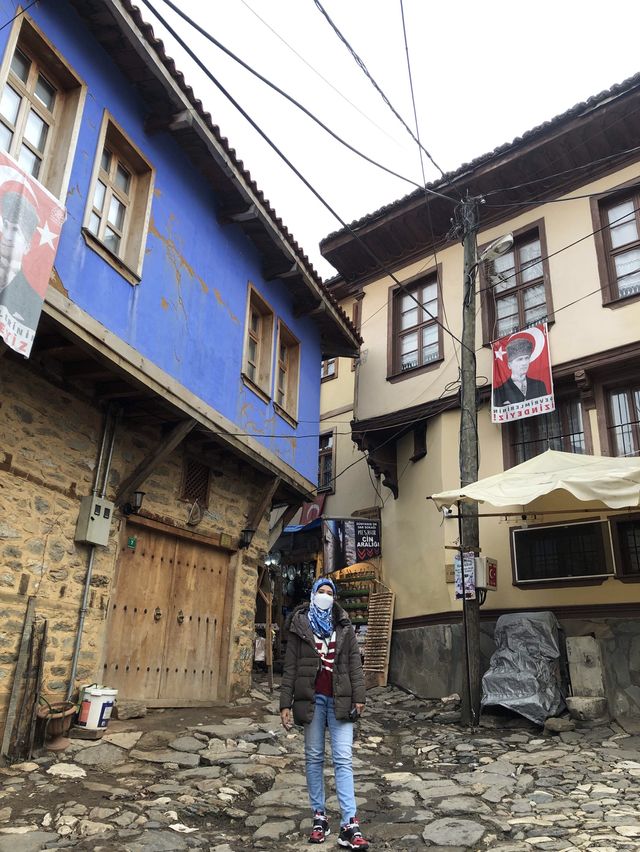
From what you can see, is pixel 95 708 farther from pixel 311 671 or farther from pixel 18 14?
pixel 18 14

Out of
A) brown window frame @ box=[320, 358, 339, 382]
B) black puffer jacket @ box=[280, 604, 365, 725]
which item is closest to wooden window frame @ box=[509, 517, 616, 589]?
black puffer jacket @ box=[280, 604, 365, 725]

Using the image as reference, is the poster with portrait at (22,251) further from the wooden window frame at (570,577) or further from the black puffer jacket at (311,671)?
the wooden window frame at (570,577)

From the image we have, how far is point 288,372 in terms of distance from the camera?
455 inches

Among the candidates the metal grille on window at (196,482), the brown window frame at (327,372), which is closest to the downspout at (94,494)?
the metal grille on window at (196,482)

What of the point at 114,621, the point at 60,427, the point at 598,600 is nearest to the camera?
the point at 60,427

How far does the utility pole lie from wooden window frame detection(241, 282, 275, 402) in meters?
2.97

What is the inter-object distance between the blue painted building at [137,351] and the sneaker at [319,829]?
10.6 feet

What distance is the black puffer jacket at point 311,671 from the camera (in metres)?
4.68

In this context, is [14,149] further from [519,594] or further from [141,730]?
[519,594]

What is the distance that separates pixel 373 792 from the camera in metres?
5.75

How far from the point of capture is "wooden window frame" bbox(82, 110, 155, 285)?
22.3 feet

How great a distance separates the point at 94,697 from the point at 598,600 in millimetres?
6534

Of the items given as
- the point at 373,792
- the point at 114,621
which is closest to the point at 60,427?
the point at 114,621

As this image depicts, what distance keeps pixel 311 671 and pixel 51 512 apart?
353 cm
